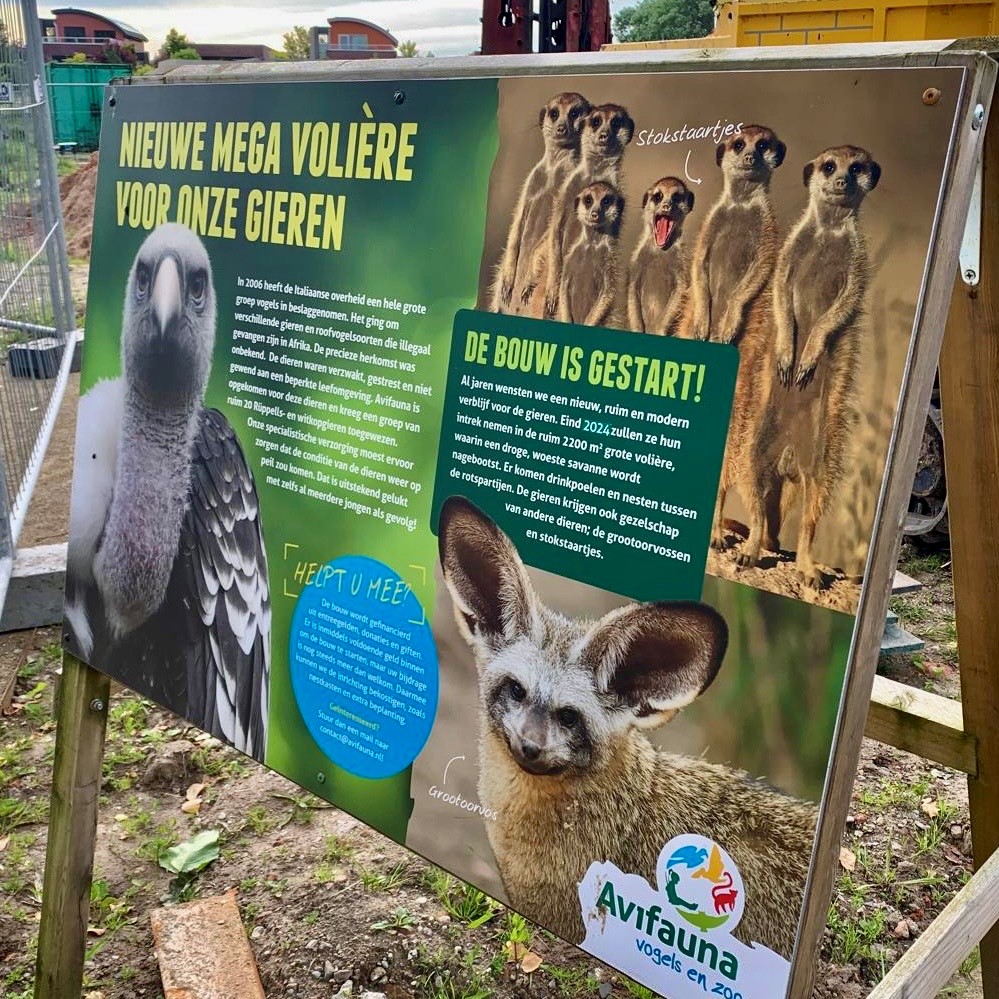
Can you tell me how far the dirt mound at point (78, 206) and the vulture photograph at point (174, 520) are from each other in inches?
576

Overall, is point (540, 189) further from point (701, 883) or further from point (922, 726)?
point (922, 726)

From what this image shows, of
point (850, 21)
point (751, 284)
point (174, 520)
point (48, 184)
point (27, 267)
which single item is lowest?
point (174, 520)

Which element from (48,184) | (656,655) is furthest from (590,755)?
(48,184)

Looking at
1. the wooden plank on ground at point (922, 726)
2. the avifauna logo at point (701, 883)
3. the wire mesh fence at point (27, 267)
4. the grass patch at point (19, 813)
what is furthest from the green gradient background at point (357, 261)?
the wire mesh fence at point (27, 267)

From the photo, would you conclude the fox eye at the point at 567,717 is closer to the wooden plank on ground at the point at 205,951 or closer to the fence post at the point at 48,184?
the wooden plank on ground at the point at 205,951

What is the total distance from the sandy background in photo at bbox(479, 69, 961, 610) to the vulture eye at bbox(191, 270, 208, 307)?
2.85ft

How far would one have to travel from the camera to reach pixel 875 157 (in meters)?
1.12

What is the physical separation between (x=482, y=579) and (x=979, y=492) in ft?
2.62

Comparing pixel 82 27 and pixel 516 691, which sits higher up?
pixel 82 27

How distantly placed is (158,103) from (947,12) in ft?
17.2

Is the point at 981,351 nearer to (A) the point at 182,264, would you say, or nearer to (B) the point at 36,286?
(A) the point at 182,264

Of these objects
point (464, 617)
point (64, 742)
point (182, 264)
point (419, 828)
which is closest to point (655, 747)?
point (464, 617)

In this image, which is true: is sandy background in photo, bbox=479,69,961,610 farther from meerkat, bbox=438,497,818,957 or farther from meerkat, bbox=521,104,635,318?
meerkat, bbox=438,497,818,957

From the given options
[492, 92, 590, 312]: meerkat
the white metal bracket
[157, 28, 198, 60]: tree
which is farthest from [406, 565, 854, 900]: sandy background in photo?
[157, 28, 198, 60]: tree
